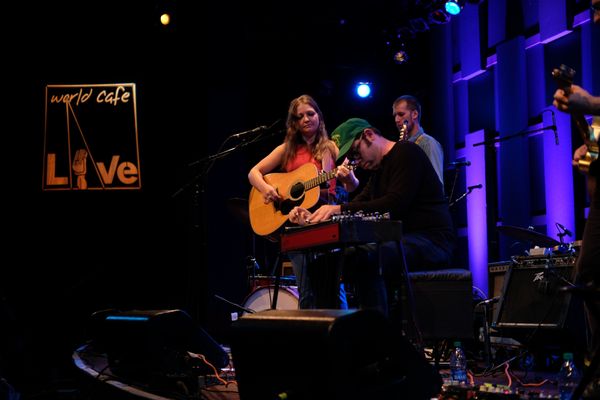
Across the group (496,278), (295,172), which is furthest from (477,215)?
(295,172)

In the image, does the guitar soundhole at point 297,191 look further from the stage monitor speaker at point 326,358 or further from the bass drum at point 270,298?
the stage monitor speaker at point 326,358

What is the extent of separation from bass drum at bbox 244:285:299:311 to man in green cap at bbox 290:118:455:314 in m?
1.89

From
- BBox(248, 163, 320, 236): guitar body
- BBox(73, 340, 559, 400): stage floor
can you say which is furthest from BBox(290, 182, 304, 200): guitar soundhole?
BBox(73, 340, 559, 400): stage floor

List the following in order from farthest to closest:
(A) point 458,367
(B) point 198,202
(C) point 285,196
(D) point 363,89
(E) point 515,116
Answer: (D) point 363,89 < (E) point 515,116 < (B) point 198,202 < (C) point 285,196 < (A) point 458,367

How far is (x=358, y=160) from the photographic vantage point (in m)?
4.50

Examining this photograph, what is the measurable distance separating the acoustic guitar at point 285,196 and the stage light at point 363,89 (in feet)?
14.1

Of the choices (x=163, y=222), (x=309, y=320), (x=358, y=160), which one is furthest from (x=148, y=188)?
(x=309, y=320)

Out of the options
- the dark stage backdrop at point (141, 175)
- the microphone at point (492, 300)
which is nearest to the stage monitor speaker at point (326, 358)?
the microphone at point (492, 300)

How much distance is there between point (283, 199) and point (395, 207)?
1443 mm

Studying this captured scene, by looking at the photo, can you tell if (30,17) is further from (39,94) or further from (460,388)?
(460,388)

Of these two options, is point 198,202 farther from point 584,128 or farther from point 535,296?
point 584,128

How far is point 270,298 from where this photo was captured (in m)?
6.36

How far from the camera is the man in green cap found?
3932 mm

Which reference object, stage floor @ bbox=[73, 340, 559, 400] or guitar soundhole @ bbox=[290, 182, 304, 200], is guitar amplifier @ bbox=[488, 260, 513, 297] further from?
guitar soundhole @ bbox=[290, 182, 304, 200]
